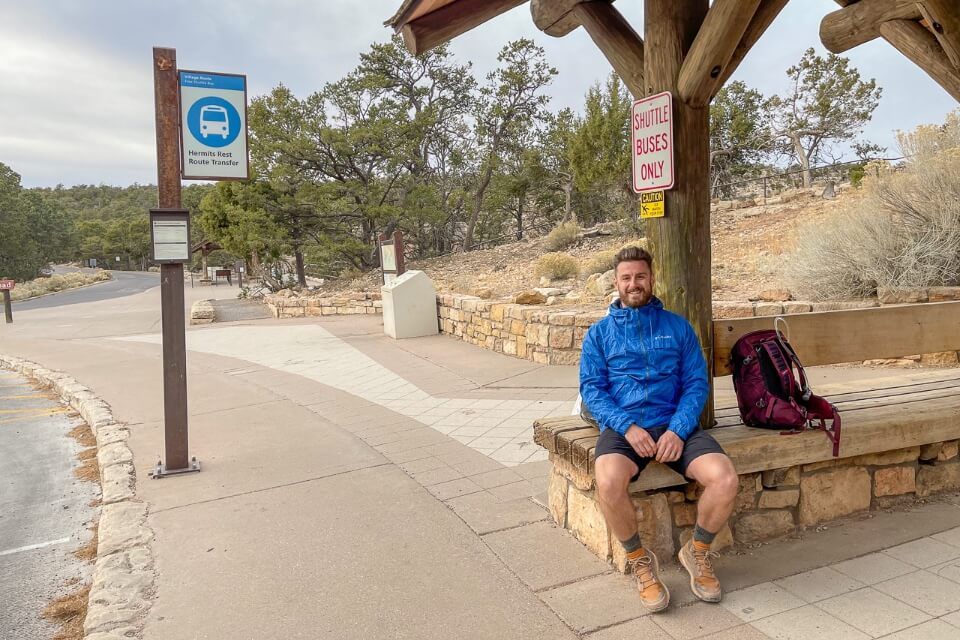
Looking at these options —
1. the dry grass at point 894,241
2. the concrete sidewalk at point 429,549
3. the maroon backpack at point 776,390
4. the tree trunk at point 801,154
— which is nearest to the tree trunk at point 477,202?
the tree trunk at point 801,154

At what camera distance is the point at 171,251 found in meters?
4.77

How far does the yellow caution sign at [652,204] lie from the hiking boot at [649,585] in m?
1.63

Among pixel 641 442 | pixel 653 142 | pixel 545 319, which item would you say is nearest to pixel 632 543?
pixel 641 442

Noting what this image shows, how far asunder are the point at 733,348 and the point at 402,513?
2.02 meters

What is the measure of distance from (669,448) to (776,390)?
731 mm

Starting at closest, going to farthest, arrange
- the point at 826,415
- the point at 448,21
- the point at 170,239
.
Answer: the point at 826,415 < the point at 448,21 < the point at 170,239

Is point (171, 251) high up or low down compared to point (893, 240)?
down

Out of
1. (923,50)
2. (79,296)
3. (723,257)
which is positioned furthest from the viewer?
(79,296)

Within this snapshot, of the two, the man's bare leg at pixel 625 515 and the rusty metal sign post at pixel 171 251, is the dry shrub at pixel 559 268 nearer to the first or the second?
the rusty metal sign post at pixel 171 251

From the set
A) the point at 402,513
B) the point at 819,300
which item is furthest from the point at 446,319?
the point at 402,513

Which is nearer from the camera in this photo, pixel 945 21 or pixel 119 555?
pixel 945 21

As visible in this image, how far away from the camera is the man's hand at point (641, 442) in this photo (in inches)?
114

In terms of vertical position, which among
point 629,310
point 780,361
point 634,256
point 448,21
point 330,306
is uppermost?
point 448,21

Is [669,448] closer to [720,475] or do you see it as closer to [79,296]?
[720,475]
